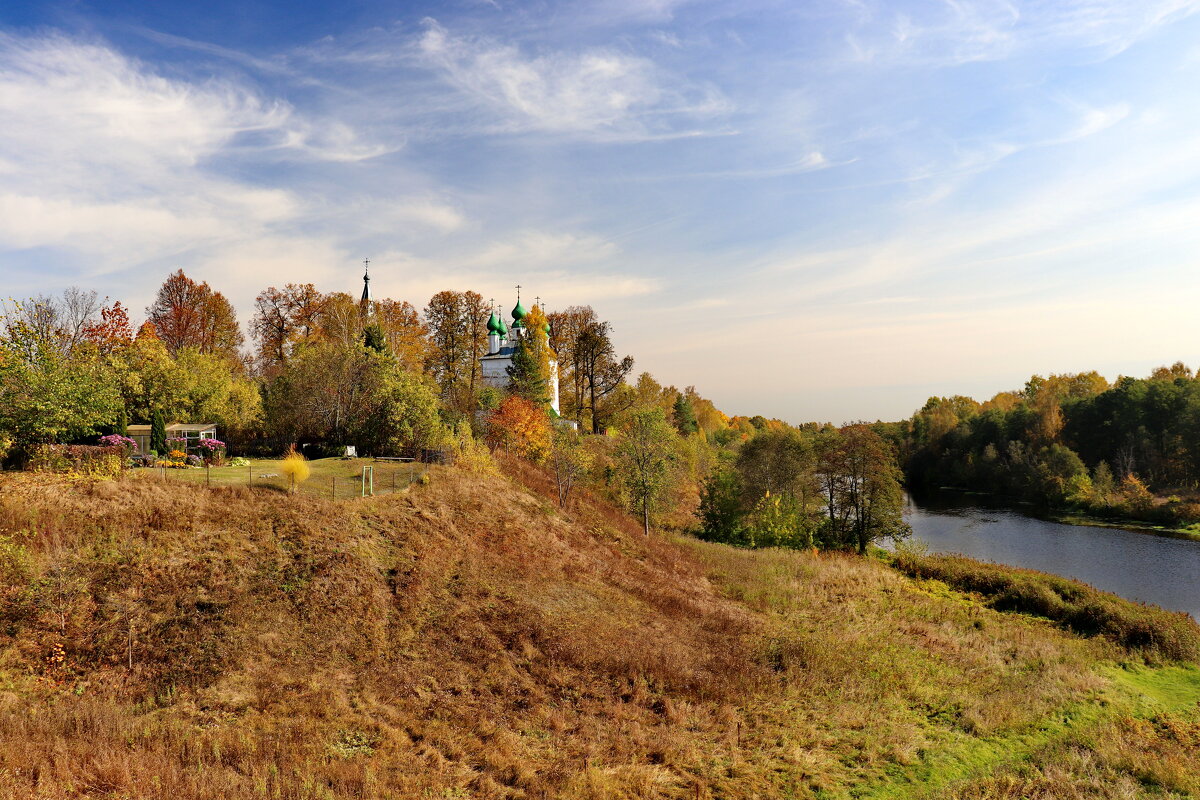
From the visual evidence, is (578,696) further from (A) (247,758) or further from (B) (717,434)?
(B) (717,434)

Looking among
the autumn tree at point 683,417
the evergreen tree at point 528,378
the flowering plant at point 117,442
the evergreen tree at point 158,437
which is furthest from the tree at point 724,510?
the flowering plant at point 117,442

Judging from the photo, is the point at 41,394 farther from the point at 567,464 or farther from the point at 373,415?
the point at 567,464

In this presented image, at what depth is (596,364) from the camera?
2269 inches

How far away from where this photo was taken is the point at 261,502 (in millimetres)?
17641

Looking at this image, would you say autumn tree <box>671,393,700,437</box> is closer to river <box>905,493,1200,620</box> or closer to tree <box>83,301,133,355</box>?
river <box>905,493,1200,620</box>

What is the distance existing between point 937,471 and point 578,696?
3486 inches

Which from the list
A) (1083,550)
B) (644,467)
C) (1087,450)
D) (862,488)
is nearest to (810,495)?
(862,488)

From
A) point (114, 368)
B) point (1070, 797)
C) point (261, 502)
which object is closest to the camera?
point (1070, 797)

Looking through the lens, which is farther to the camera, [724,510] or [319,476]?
[724,510]

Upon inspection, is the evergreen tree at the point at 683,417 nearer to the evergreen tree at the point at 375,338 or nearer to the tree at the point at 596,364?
the tree at the point at 596,364

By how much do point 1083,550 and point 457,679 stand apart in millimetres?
45214

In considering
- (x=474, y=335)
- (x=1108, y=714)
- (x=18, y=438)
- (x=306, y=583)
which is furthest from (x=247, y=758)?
(x=474, y=335)

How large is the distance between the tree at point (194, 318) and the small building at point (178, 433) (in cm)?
2596

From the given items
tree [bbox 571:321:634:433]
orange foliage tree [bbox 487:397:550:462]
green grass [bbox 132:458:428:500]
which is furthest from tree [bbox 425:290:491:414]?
green grass [bbox 132:458:428:500]
